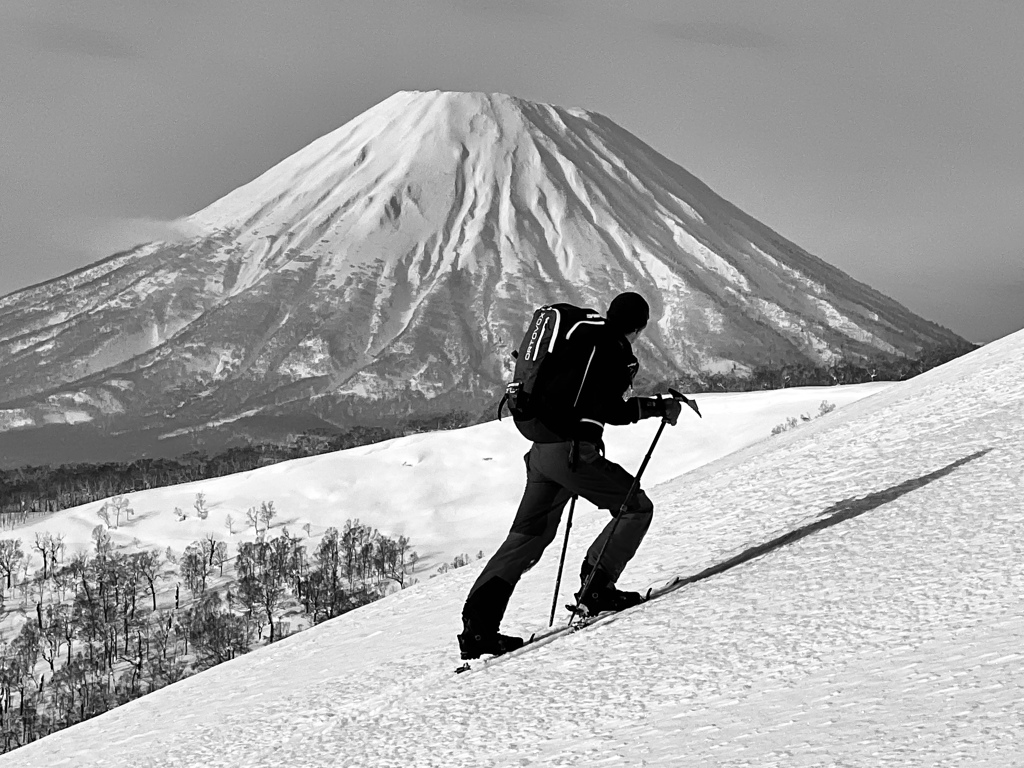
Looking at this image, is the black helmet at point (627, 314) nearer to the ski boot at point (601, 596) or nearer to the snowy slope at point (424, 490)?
the ski boot at point (601, 596)

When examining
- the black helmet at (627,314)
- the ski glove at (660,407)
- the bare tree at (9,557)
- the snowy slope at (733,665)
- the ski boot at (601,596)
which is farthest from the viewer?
the bare tree at (9,557)

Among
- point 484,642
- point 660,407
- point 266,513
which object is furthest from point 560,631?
point 266,513

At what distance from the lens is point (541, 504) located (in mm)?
9148

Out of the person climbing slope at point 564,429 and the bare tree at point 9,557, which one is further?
the bare tree at point 9,557

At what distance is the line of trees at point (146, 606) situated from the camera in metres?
126

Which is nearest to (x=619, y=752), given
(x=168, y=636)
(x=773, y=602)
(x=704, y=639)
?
(x=704, y=639)

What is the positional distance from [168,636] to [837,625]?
143163mm

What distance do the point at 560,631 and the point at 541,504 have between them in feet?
3.75

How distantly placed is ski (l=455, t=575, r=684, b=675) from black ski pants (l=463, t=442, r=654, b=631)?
0.82 feet

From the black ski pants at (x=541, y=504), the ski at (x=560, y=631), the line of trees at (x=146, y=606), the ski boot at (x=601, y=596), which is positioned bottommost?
the line of trees at (x=146, y=606)

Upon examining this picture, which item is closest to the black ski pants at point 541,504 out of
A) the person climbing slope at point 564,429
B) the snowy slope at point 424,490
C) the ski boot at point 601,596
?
the person climbing slope at point 564,429

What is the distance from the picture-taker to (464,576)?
577 inches

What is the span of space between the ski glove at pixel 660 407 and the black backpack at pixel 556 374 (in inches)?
22.6

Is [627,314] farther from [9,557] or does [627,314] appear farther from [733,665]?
[9,557]
